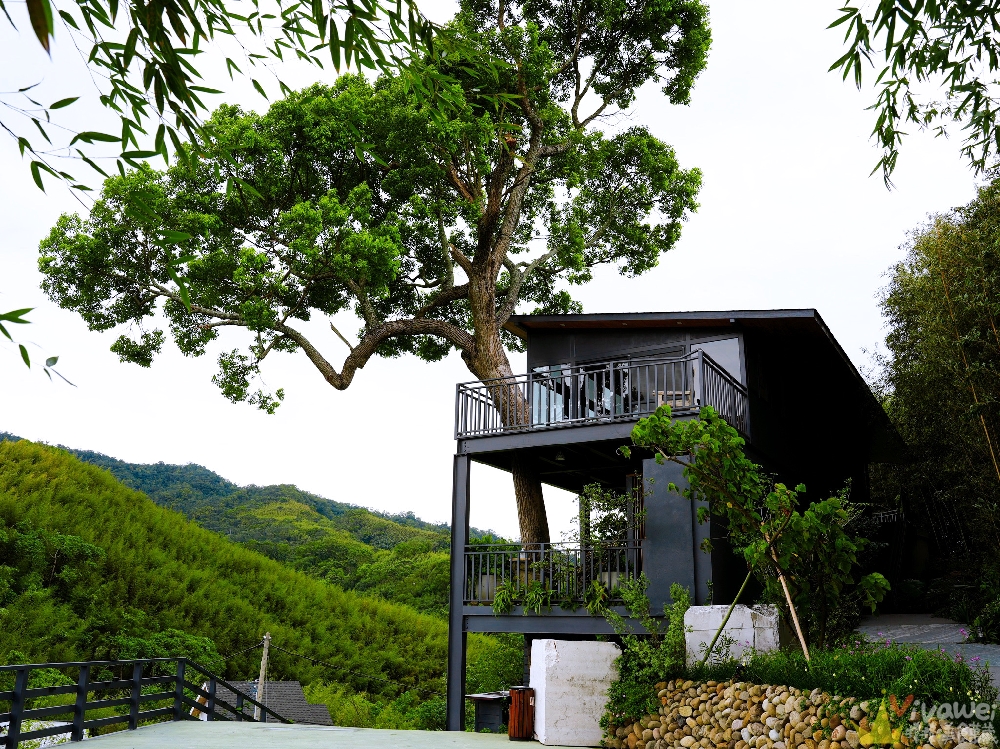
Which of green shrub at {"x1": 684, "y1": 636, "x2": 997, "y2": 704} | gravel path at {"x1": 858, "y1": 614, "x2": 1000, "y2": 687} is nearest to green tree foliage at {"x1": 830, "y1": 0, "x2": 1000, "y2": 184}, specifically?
green shrub at {"x1": 684, "y1": 636, "x2": 997, "y2": 704}

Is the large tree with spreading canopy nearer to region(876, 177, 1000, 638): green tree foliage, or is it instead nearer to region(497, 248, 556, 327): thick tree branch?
region(497, 248, 556, 327): thick tree branch

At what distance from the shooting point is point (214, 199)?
16.6 m

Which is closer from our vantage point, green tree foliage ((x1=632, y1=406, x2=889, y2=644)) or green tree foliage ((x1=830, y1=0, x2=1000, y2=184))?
green tree foliage ((x1=830, y1=0, x2=1000, y2=184))

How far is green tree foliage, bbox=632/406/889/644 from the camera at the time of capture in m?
9.12

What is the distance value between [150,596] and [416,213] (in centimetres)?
1154

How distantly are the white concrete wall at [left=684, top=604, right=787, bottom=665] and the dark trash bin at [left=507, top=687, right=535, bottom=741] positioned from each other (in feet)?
6.47

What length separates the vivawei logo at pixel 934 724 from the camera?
605 cm

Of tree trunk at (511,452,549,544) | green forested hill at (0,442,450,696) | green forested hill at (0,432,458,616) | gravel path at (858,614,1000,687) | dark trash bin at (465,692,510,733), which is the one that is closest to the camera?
gravel path at (858,614,1000,687)

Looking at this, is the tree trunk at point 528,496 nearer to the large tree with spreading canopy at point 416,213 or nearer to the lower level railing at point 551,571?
the large tree with spreading canopy at point 416,213

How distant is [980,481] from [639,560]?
6.40m

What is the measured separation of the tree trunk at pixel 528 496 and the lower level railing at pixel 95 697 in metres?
5.17

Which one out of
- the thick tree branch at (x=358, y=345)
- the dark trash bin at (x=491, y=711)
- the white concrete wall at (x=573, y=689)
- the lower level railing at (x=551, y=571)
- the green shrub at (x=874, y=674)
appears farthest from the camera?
the thick tree branch at (x=358, y=345)

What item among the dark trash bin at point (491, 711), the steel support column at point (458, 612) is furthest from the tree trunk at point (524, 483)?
the dark trash bin at point (491, 711)

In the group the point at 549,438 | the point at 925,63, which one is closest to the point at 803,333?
the point at 549,438
